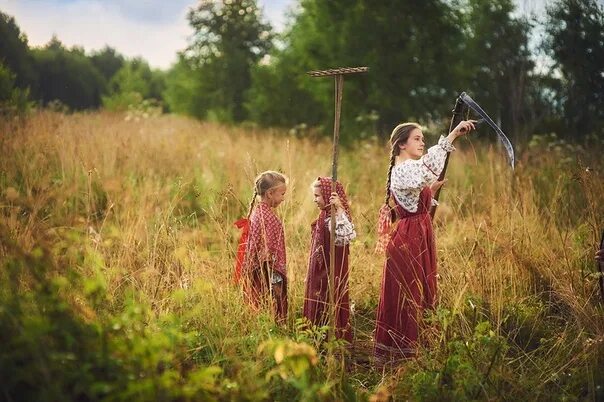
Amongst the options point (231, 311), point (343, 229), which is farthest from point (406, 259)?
point (231, 311)

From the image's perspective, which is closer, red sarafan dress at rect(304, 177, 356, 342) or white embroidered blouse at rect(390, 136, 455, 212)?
white embroidered blouse at rect(390, 136, 455, 212)

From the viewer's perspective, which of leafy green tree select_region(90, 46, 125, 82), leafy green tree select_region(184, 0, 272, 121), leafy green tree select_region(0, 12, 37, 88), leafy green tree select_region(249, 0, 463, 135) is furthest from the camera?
leafy green tree select_region(90, 46, 125, 82)

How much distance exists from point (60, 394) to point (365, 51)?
986cm

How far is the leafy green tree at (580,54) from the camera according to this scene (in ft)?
32.0

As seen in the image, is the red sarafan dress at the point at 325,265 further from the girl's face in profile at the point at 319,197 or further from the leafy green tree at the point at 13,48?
the leafy green tree at the point at 13,48

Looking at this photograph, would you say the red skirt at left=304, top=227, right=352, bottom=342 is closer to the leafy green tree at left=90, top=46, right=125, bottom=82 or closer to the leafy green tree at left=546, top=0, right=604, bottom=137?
the leafy green tree at left=546, top=0, right=604, bottom=137

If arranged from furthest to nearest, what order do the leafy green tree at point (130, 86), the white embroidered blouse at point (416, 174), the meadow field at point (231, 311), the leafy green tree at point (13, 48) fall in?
the leafy green tree at point (130, 86) < the leafy green tree at point (13, 48) < the white embroidered blouse at point (416, 174) < the meadow field at point (231, 311)

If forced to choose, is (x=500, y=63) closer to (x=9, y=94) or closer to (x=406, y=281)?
(x=9, y=94)

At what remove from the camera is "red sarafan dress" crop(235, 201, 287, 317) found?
12.6ft

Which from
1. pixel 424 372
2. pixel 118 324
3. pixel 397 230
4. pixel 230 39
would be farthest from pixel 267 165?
pixel 230 39

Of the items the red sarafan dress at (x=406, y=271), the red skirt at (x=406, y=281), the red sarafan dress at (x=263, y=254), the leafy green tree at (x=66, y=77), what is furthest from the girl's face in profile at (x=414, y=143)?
the leafy green tree at (x=66, y=77)

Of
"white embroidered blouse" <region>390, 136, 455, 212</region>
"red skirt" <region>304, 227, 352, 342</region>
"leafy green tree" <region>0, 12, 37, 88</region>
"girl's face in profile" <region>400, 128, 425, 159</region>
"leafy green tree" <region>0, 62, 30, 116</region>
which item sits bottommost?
"red skirt" <region>304, 227, 352, 342</region>

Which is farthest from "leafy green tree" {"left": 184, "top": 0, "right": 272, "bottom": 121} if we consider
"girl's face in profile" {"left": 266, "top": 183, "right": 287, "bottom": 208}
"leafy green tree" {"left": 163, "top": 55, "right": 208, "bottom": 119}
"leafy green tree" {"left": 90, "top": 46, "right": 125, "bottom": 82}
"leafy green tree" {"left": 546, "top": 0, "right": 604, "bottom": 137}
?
"leafy green tree" {"left": 90, "top": 46, "right": 125, "bottom": 82}

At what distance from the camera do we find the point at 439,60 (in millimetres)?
11203
